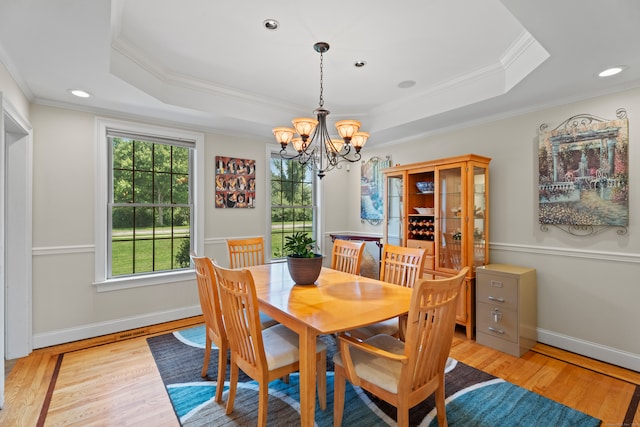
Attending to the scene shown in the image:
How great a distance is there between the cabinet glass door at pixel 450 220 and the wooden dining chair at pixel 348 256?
1116 mm

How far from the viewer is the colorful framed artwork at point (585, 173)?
2.68m

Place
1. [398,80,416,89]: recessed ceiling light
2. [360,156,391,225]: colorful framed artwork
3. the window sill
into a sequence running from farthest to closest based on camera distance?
1. [360,156,391,225]: colorful framed artwork
2. the window sill
3. [398,80,416,89]: recessed ceiling light

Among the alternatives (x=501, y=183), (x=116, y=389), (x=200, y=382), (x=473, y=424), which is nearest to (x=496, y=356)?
(x=473, y=424)

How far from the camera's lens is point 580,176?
287 centimetres

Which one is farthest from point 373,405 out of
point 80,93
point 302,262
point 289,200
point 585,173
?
point 80,93

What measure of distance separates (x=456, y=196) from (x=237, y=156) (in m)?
2.82

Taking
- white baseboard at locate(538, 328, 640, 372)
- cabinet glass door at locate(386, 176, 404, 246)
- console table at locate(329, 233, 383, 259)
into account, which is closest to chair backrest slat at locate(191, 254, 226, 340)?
cabinet glass door at locate(386, 176, 404, 246)

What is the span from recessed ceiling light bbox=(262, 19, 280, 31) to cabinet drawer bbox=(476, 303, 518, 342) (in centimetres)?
313

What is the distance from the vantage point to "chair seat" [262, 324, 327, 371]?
72.6 inches

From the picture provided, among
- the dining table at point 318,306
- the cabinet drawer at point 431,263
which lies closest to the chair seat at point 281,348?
the dining table at point 318,306

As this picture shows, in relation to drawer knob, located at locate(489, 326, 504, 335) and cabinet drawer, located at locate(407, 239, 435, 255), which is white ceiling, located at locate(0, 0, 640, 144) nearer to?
cabinet drawer, located at locate(407, 239, 435, 255)

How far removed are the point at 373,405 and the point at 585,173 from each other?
9.06ft

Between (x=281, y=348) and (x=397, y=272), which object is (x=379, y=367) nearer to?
(x=281, y=348)

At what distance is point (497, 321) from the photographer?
3012 millimetres
